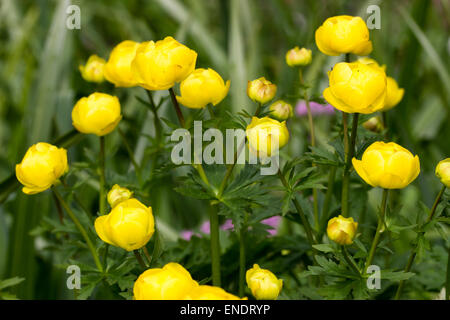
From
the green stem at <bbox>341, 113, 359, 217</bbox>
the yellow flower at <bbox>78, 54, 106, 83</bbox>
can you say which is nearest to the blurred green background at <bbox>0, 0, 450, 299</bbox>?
the yellow flower at <bbox>78, 54, 106, 83</bbox>

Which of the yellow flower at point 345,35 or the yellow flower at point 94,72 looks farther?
the yellow flower at point 94,72

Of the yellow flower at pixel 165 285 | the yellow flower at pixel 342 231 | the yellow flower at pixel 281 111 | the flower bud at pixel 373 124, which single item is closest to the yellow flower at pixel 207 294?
the yellow flower at pixel 165 285

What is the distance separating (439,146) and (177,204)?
2.09 ft

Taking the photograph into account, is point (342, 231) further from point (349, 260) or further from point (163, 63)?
point (163, 63)

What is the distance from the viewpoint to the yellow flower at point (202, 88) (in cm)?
52

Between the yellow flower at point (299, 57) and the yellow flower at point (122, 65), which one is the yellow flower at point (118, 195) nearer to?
the yellow flower at point (122, 65)

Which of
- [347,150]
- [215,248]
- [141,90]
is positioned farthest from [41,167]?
[141,90]

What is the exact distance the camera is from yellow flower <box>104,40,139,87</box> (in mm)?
598

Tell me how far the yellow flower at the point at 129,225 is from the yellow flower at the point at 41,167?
0.11m

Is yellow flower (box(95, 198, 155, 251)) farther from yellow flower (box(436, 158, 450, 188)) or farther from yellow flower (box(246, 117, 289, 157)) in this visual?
yellow flower (box(436, 158, 450, 188))

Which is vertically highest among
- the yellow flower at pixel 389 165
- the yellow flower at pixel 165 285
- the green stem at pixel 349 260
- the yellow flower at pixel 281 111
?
the yellow flower at pixel 281 111
